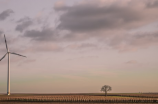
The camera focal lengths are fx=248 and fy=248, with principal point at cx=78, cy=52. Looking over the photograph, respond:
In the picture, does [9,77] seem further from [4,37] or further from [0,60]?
[4,37]

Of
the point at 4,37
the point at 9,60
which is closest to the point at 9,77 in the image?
the point at 9,60

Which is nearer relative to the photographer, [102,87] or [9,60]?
[9,60]

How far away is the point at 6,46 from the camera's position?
116250 mm

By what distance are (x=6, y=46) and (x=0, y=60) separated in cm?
724

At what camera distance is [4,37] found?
11819 centimetres

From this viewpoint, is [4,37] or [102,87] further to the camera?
[102,87]

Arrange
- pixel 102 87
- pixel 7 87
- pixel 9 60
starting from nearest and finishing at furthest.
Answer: pixel 9 60
pixel 7 87
pixel 102 87

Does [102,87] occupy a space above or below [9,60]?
below

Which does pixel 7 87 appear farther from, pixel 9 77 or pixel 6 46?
pixel 6 46

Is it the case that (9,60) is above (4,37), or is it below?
below

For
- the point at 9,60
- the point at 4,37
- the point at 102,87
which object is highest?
the point at 4,37

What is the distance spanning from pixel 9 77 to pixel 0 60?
29.3ft

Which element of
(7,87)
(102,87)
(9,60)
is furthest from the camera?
(102,87)

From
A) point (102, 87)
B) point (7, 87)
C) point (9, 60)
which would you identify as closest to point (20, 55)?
point (9, 60)
